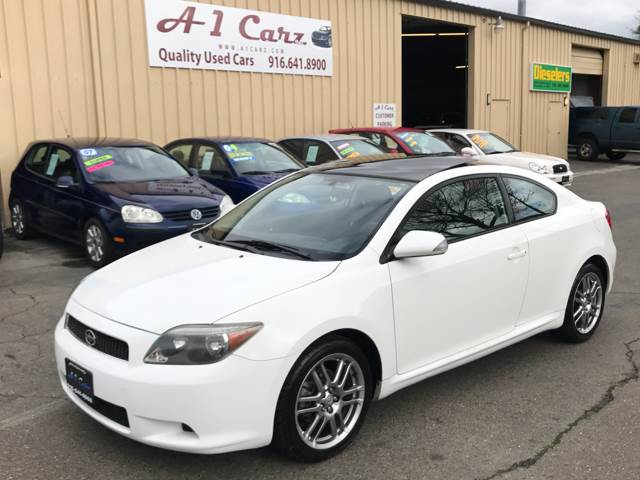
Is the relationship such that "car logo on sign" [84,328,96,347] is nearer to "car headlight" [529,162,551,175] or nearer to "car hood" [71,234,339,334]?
"car hood" [71,234,339,334]

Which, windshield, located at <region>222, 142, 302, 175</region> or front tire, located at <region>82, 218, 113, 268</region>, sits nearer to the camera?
front tire, located at <region>82, 218, 113, 268</region>

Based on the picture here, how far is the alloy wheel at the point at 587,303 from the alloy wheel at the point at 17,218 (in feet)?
24.4

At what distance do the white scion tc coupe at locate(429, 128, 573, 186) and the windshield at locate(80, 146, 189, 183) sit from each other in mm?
6136

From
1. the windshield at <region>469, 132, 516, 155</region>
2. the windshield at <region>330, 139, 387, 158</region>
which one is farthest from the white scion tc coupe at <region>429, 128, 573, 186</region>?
the windshield at <region>330, 139, 387, 158</region>

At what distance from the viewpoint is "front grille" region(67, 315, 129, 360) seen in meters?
3.05

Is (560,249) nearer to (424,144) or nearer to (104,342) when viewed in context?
(104,342)

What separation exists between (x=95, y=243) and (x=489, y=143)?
32.2ft

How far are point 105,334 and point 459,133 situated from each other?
41.6 ft

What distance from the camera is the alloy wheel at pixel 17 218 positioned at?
9.20 m

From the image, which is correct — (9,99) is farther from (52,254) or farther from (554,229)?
(554,229)

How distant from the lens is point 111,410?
3082 millimetres

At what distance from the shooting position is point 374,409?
386cm

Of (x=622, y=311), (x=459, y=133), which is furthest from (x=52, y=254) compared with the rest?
(x=459, y=133)

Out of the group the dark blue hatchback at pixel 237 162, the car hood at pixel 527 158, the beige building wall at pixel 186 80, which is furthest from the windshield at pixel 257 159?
the car hood at pixel 527 158
